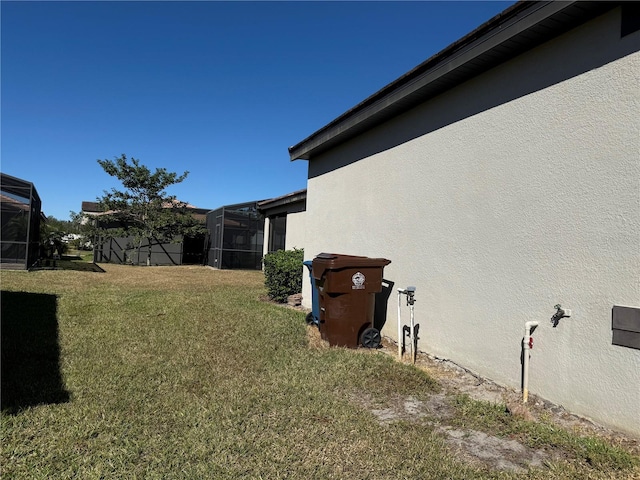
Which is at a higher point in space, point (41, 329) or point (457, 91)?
point (457, 91)

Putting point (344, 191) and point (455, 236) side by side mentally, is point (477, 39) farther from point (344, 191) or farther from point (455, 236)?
point (344, 191)

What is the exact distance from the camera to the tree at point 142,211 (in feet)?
71.6

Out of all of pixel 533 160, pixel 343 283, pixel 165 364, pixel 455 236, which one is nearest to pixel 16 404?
pixel 165 364

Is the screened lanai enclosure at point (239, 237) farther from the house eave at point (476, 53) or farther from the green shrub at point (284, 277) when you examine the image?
the house eave at point (476, 53)

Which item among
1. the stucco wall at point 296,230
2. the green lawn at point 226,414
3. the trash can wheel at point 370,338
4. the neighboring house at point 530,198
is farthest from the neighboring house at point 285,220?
the green lawn at point 226,414

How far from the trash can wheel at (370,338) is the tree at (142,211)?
18.4 meters

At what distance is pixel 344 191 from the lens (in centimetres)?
778

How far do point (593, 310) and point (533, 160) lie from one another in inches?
58.0

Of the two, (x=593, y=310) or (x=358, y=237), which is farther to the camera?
(x=358, y=237)

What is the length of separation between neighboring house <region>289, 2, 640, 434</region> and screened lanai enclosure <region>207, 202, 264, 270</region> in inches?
613

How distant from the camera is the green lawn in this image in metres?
2.62

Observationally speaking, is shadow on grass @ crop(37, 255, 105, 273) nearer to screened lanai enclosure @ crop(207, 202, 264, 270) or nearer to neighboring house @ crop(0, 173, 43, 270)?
neighboring house @ crop(0, 173, 43, 270)

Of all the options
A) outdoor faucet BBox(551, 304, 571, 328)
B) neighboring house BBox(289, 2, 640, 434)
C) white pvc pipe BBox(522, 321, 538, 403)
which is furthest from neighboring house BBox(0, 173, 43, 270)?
outdoor faucet BBox(551, 304, 571, 328)

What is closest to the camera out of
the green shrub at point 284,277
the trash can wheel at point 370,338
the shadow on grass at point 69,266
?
the trash can wheel at point 370,338
